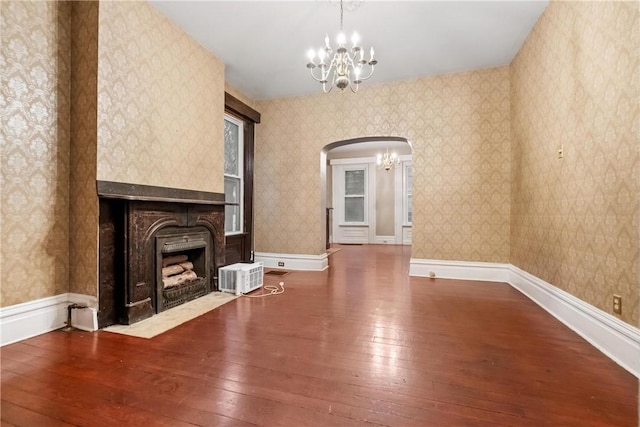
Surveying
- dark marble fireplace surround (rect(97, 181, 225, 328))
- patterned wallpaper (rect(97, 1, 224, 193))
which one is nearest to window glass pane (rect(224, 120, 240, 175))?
patterned wallpaper (rect(97, 1, 224, 193))

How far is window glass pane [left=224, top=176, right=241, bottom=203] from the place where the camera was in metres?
4.56

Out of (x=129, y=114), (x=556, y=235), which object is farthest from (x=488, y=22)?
(x=129, y=114)

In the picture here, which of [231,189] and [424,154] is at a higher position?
[424,154]

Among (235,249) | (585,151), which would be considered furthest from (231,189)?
(585,151)

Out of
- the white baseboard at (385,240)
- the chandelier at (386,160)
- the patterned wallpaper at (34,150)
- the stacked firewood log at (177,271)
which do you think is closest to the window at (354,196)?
the white baseboard at (385,240)

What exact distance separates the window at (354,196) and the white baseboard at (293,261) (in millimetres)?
4589

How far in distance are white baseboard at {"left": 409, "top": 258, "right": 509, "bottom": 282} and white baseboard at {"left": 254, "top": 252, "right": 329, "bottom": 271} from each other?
4.91 feet

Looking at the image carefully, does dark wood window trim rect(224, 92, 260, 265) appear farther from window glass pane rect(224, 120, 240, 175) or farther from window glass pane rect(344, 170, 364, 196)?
window glass pane rect(344, 170, 364, 196)

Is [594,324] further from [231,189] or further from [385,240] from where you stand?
[385,240]

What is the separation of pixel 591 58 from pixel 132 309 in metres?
4.17

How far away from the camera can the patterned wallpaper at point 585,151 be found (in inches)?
68.7

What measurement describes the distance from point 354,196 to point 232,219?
5505 mm

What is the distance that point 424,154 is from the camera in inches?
169

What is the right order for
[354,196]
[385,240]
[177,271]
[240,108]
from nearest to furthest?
[177,271]
[240,108]
[385,240]
[354,196]
